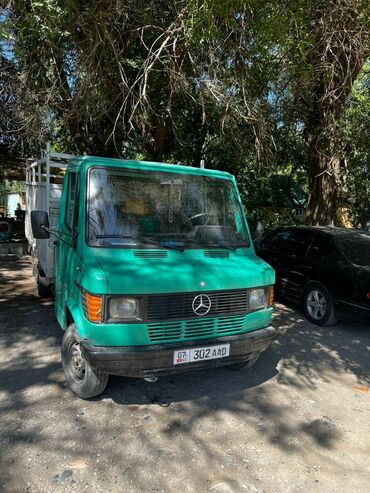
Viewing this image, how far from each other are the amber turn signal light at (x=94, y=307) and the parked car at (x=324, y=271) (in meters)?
4.03

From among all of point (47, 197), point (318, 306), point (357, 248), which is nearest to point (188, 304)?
point (47, 197)

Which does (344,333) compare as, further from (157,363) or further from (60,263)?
(60,263)

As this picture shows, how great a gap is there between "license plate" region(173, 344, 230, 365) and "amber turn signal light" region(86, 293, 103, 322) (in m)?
0.71

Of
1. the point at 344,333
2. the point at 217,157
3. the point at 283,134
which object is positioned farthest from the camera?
the point at 217,157

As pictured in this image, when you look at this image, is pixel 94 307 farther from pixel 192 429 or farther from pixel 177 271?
pixel 192 429

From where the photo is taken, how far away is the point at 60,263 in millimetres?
4582

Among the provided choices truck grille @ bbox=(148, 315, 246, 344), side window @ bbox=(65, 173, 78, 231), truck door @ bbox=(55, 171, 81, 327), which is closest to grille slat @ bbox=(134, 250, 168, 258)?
truck door @ bbox=(55, 171, 81, 327)

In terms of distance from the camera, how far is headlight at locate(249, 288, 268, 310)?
3.86 metres

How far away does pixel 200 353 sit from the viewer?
138 inches

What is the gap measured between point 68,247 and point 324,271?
4.03 metres

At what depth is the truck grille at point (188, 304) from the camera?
3.34 metres

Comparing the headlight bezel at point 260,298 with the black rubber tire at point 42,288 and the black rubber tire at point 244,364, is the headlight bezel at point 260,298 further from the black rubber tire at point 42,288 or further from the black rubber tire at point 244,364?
the black rubber tire at point 42,288

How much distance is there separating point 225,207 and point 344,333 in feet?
9.97

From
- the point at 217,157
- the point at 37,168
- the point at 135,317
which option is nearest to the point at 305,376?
the point at 135,317
